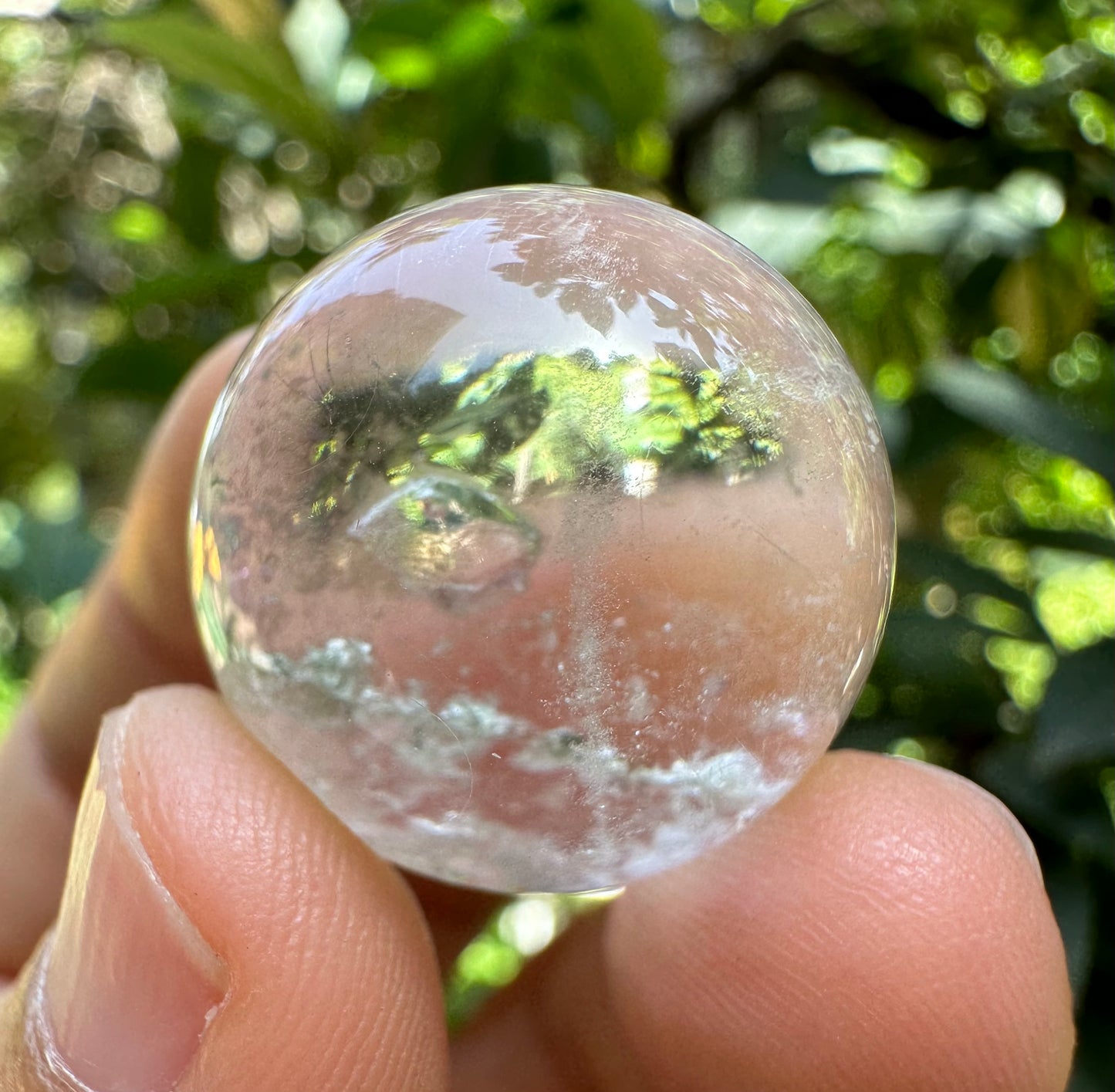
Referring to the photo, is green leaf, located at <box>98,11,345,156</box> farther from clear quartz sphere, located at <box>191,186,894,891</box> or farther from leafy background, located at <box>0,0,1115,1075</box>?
clear quartz sphere, located at <box>191,186,894,891</box>

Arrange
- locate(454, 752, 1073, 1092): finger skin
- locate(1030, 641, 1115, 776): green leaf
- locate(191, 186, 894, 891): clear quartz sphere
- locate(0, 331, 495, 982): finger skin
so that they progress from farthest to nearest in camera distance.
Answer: locate(0, 331, 495, 982): finger skin → locate(1030, 641, 1115, 776): green leaf → locate(454, 752, 1073, 1092): finger skin → locate(191, 186, 894, 891): clear quartz sphere

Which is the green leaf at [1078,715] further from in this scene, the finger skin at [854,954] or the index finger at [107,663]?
the index finger at [107,663]

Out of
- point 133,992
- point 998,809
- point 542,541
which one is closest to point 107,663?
point 133,992

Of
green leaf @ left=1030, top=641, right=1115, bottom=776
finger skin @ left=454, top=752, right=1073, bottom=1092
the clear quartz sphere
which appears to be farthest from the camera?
green leaf @ left=1030, top=641, right=1115, bottom=776

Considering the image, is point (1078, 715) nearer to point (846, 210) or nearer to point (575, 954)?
point (575, 954)

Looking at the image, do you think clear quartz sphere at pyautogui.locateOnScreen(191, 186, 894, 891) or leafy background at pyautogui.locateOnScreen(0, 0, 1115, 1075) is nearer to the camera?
clear quartz sphere at pyautogui.locateOnScreen(191, 186, 894, 891)

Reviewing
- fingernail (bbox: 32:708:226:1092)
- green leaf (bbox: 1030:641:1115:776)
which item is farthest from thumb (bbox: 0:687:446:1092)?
green leaf (bbox: 1030:641:1115:776)

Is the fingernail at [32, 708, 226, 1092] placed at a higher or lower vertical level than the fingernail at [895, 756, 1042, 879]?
higher

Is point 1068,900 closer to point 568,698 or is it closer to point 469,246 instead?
point 568,698
